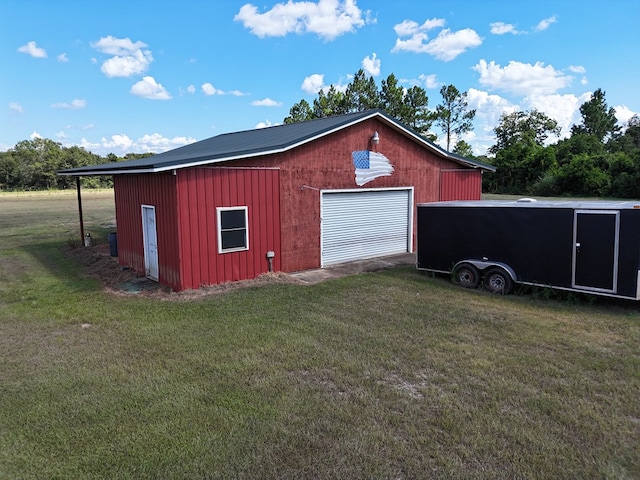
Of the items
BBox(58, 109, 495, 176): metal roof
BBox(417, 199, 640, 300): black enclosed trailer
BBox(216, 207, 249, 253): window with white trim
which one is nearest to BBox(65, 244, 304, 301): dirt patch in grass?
BBox(216, 207, 249, 253): window with white trim

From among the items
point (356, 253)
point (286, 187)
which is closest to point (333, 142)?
point (286, 187)

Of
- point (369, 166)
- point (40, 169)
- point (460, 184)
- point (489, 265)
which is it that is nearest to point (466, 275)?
point (489, 265)

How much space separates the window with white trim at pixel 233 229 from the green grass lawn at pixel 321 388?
1902mm

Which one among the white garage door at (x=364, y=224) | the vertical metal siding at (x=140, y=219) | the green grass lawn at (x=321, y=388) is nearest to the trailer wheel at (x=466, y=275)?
the green grass lawn at (x=321, y=388)

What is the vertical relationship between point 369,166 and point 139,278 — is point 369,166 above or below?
above

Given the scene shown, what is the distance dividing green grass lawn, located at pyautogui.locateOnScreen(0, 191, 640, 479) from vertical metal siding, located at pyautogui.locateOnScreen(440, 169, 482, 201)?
286 inches

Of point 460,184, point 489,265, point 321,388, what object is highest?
point 460,184

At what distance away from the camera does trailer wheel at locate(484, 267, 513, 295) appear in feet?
31.7

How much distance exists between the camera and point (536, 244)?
925 cm

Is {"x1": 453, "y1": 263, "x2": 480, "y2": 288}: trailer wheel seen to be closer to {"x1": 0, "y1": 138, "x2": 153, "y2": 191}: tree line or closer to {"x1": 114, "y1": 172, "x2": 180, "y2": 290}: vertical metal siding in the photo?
{"x1": 114, "y1": 172, "x2": 180, "y2": 290}: vertical metal siding

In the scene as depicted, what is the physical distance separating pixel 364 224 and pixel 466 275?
4237 millimetres

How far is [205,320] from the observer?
7949 millimetres

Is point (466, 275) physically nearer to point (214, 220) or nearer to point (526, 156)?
point (214, 220)

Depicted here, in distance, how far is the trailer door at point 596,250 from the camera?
8.27 metres
